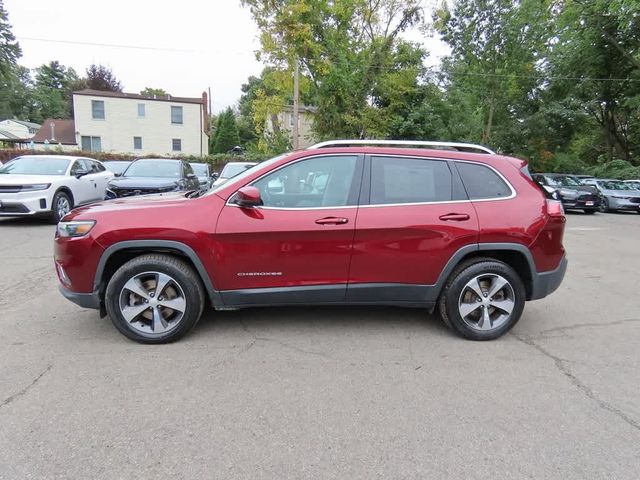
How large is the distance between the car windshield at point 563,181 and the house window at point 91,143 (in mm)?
35056

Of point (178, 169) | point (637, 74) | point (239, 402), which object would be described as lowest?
point (239, 402)

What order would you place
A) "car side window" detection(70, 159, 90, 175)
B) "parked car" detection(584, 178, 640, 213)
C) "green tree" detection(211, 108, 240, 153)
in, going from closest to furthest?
"car side window" detection(70, 159, 90, 175) < "parked car" detection(584, 178, 640, 213) < "green tree" detection(211, 108, 240, 153)

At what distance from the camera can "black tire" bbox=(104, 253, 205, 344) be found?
3.79 meters

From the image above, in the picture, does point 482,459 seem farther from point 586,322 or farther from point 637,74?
point 637,74

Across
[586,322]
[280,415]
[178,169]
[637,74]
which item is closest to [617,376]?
[586,322]

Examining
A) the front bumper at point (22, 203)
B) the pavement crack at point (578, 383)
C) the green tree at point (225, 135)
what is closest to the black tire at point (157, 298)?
the pavement crack at point (578, 383)

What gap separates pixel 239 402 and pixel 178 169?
32.2 feet

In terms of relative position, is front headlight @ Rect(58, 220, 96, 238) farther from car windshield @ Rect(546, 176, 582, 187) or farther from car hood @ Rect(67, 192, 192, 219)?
car windshield @ Rect(546, 176, 582, 187)

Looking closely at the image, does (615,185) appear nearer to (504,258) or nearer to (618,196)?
(618,196)

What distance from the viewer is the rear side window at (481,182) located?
162 inches

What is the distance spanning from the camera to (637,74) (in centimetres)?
2645

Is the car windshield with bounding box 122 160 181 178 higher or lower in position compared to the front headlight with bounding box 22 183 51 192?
higher

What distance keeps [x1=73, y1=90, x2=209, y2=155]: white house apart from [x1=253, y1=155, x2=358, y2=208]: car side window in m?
37.7

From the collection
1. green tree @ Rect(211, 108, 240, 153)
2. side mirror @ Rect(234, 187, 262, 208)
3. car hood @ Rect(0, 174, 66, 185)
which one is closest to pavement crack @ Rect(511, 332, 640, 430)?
side mirror @ Rect(234, 187, 262, 208)
